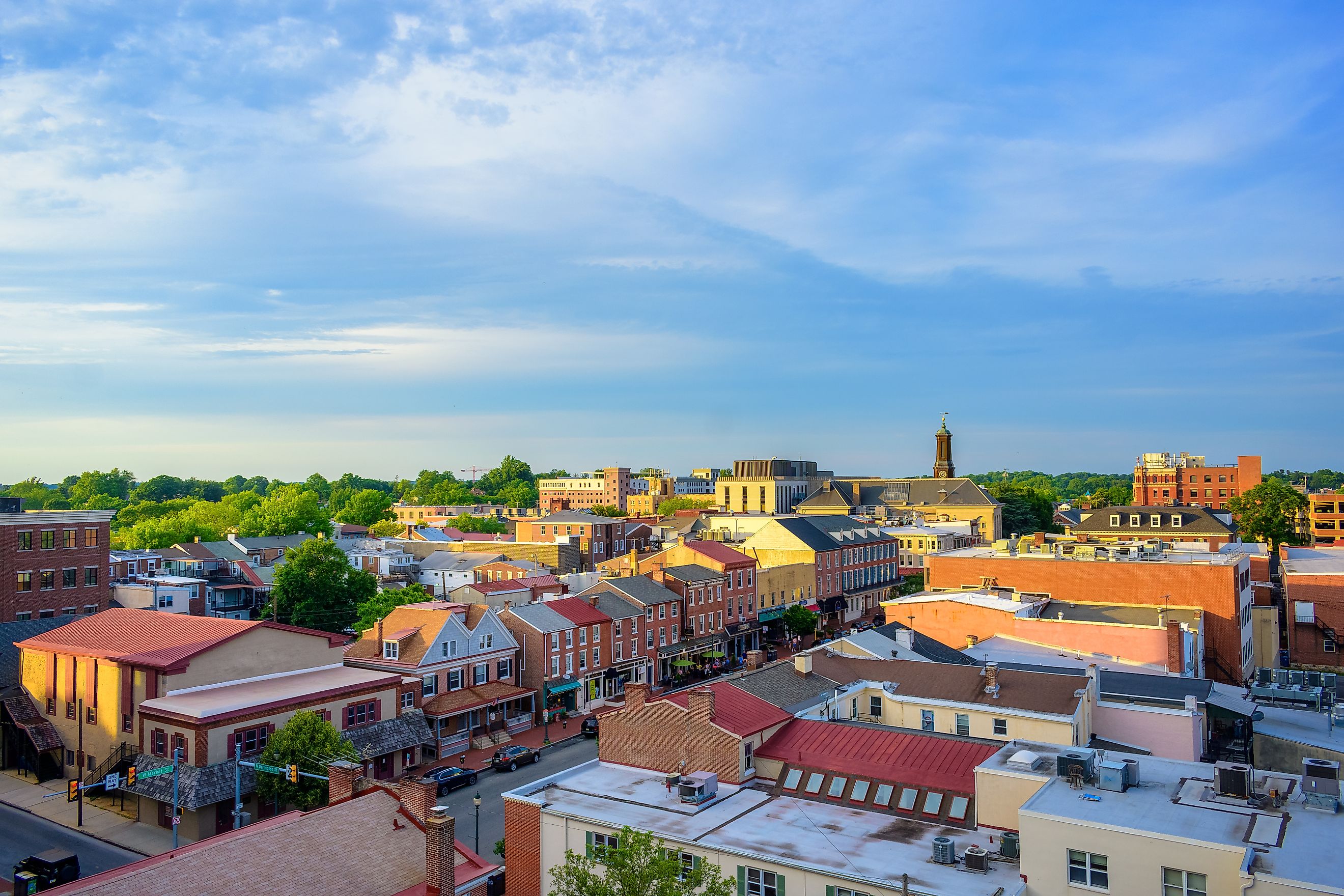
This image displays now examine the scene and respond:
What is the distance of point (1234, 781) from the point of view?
73.2 feet

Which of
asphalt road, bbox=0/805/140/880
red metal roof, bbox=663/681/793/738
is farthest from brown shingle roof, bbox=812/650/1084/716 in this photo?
asphalt road, bbox=0/805/140/880

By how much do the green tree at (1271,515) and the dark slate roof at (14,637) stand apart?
378 feet

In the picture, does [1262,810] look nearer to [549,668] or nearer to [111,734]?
[549,668]

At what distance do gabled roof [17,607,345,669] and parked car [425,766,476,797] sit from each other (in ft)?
29.6

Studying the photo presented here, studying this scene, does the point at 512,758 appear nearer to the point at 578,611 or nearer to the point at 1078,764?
the point at 578,611

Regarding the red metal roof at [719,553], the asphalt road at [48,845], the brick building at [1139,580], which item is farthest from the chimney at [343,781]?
the red metal roof at [719,553]

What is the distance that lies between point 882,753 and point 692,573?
41946mm

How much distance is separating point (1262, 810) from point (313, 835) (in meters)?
22.8

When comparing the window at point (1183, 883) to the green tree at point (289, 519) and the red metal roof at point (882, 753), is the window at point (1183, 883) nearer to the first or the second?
the red metal roof at point (882, 753)

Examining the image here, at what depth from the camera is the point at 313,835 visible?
814 inches

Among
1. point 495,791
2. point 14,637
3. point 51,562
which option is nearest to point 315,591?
point 51,562

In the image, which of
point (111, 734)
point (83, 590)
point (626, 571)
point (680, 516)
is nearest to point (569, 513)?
point (680, 516)

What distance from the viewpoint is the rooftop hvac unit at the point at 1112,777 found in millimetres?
22859

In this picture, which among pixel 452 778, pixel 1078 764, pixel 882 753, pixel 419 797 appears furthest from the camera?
pixel 452 778
